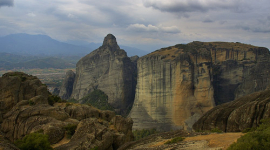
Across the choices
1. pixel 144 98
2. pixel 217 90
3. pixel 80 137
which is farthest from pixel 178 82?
pixel 80 137

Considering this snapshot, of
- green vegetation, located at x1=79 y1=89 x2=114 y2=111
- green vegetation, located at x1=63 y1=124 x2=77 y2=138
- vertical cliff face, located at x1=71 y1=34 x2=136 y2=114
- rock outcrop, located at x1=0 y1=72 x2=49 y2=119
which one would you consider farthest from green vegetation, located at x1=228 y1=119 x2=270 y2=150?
vertical cliff face, located at x1=71 y1=34 x2=136 y2=114

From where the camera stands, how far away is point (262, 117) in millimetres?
10438

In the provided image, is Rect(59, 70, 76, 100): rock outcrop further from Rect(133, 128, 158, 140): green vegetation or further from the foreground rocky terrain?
the foreground rocky terrain

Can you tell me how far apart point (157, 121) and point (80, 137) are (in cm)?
2325

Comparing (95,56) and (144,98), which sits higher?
(95,56)

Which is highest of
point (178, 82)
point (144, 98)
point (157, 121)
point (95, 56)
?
point (95, 56)

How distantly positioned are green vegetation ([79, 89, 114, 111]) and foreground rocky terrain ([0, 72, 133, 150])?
24.4 m

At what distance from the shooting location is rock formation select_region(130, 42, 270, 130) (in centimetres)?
3127

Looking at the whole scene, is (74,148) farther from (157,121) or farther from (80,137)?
(157,121)

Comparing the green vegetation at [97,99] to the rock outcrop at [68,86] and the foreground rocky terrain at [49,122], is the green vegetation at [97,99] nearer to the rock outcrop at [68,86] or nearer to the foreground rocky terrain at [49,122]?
the rock outcrop at [68,86]

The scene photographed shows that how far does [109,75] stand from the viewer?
141 feet

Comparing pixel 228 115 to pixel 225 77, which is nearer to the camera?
pixel 228 115

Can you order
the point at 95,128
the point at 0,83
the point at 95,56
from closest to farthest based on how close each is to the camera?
the point at 95,128 < the point at 0,83 < the point at 95,56

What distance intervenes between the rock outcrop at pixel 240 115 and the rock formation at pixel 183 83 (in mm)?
16600
